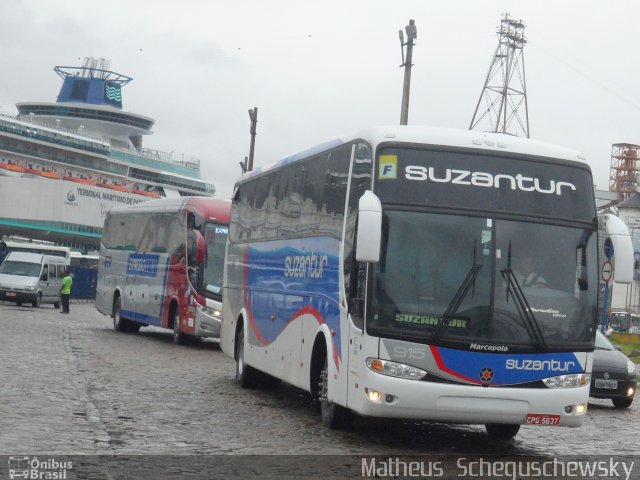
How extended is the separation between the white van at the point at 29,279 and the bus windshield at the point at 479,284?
41.0 meters

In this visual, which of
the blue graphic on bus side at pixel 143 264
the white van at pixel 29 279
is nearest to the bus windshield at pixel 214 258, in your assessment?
the blue graphic on bus side at pixel 143 264

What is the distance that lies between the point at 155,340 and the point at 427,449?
18576mm

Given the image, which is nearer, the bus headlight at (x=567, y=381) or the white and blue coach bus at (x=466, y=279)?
the white and blue coach bus at (x=466, y=279)

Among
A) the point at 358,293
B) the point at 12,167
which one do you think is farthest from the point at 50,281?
the point at 12,167

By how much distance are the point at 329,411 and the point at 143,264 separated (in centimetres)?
1845

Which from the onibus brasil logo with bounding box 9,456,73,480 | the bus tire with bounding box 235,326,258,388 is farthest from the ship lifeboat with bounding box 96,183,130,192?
the onibus brasil logo with bounding box 9,456,73,480

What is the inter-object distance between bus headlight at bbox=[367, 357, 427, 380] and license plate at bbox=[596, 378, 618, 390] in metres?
9.18

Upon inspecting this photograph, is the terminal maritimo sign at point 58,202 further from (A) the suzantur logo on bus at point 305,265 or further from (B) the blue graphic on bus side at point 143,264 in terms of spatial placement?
(A) the suzantur logo on bus at point 305,265

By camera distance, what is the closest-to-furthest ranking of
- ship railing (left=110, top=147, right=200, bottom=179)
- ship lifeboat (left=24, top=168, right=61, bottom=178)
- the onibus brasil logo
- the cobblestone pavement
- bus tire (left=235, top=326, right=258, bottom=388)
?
the onibus brasil logo, the cobblestone pavement, bus tire (left=235, top=326, right=258, bottom=388), ship lifeboat (left=24, top=168, right=61, bottom=178), ship railing (left=110, top=147, right=200, bottom=179)

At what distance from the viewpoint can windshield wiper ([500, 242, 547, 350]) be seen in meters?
11.1

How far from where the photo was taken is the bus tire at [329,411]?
12344 millimetres

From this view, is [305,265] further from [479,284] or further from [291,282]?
[479,284]

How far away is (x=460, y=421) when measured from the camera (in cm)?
1109

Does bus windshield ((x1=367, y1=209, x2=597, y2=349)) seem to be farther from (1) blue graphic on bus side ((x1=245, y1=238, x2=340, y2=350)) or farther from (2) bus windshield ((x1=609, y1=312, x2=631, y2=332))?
(2) bus windshield ((x1=609, y1=312, x2=631, y2=332))
